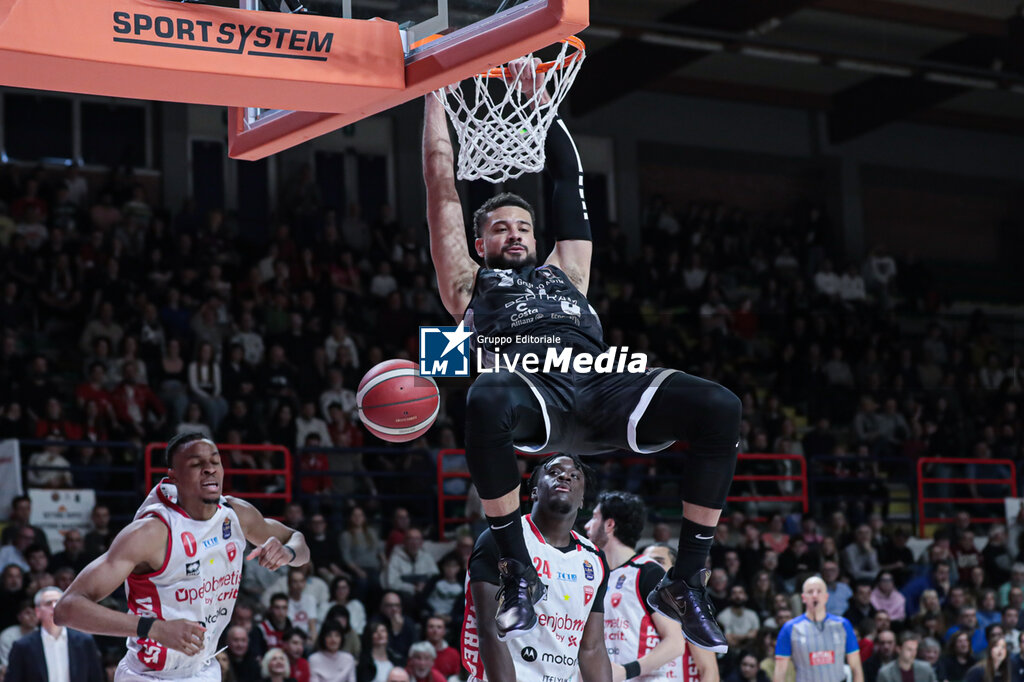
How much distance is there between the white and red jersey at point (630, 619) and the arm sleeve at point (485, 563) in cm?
161

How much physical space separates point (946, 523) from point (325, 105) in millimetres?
12842

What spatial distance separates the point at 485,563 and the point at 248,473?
21.1 ft

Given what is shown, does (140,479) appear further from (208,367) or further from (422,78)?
(422,78)

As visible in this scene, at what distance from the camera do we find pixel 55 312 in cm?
1495

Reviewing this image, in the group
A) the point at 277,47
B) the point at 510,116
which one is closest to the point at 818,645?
the point at 510,116

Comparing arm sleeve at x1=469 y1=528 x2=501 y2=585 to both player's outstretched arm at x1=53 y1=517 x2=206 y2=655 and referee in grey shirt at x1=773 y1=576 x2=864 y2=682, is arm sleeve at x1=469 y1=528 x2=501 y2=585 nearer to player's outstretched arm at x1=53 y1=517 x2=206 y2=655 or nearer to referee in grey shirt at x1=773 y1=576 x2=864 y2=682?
player's outstretched arm at x1=53 y1=517 x2=206 y2=655

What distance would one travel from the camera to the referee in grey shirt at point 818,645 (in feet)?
34.6

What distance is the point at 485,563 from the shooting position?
6441 mm

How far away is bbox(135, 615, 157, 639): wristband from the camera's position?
19.8 ft

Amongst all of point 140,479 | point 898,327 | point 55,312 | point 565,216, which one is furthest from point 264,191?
point 565,216

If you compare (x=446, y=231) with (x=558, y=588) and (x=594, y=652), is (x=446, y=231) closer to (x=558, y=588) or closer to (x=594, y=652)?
(x=558, y=588)

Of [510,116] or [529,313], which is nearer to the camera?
[529,313]

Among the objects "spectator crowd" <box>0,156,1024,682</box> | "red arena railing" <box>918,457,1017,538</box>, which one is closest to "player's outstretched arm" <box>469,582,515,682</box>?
"spectator crowd" <box>0,156,1024,682</box>

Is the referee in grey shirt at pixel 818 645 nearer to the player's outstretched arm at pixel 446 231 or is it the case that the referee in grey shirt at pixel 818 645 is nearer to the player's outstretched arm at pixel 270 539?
the player's outstretched arm at pixel 270 539
